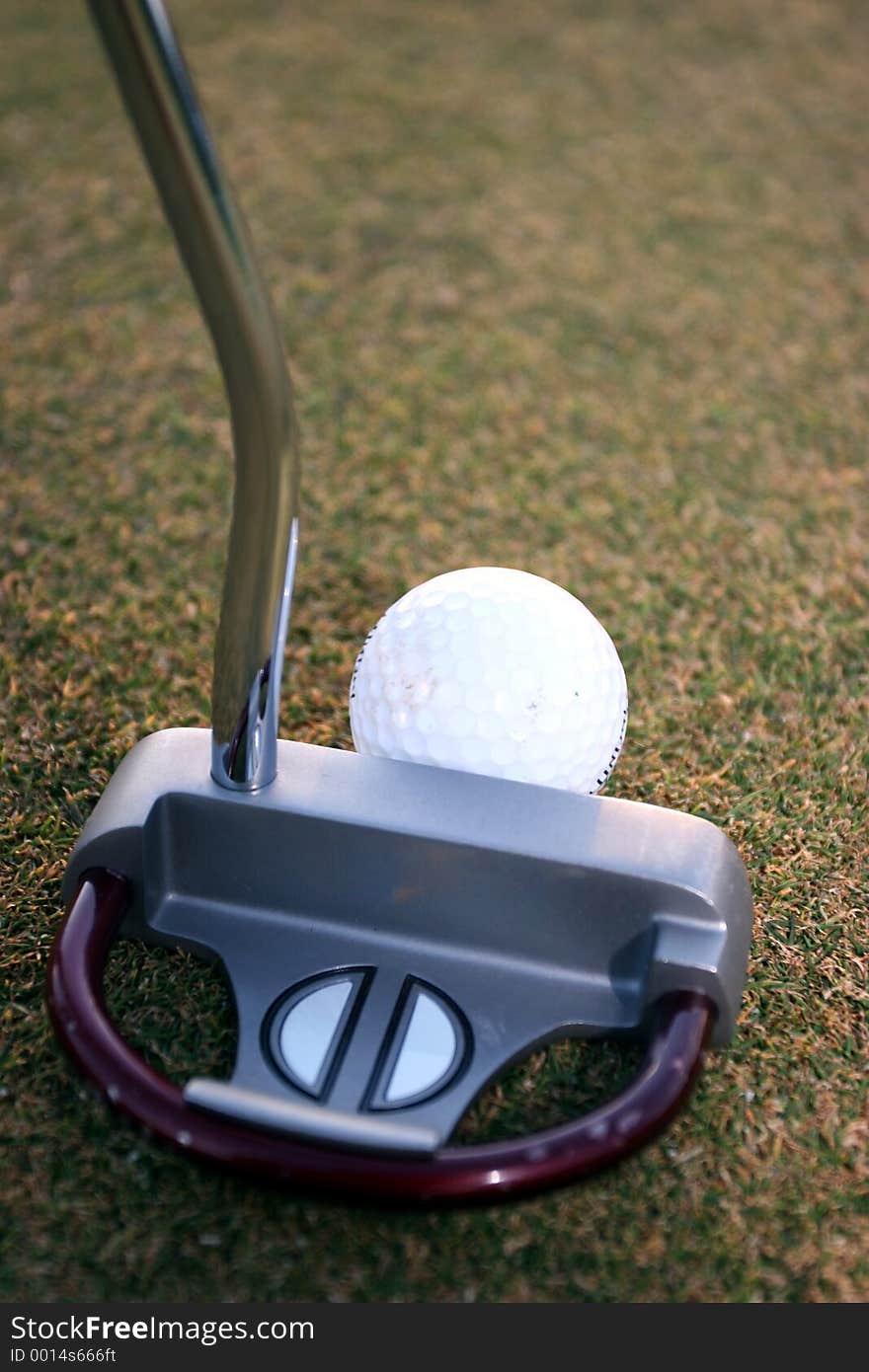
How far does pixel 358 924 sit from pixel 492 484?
1213mm

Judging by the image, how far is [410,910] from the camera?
1472 millimetres

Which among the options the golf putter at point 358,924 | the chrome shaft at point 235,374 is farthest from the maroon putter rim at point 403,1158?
the chrome shaft at point 235,374

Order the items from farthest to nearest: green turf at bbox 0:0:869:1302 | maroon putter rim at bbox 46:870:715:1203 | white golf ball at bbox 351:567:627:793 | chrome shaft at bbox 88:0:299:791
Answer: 1. white golf ball at bbox 351:567:627:793
2. green turf at bbox 0:0:869:1302
3. maroon putter rim at bbox 46:870:715:1203
4. chrome shaft at bbox 88:0:299:791

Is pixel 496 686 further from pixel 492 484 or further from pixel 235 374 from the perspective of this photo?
pixel 492 484

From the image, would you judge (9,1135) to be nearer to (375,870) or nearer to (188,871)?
(188,871)

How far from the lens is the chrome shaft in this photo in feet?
3.47

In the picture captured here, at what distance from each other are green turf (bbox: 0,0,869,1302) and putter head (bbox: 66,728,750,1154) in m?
0.09

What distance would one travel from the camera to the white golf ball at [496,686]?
1.50 meters

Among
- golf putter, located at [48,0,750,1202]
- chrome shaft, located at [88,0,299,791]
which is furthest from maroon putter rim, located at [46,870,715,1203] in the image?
chrome shaft, located at [88,0,299,791]

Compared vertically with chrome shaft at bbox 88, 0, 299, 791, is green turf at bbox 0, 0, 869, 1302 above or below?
below

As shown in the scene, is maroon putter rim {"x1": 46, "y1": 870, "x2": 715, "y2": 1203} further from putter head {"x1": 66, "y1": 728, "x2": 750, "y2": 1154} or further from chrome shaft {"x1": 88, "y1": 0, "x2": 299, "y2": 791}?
chrome shaft {"x1": 88, "y1": 0, "x2": 299, "y2": 791}

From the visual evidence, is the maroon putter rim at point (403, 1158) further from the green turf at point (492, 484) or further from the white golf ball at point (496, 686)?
the white golf ball at point (496, 686)

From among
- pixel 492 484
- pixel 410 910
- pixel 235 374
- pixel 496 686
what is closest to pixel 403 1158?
pixel 410 910

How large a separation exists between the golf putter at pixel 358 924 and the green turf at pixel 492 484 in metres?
0.09
